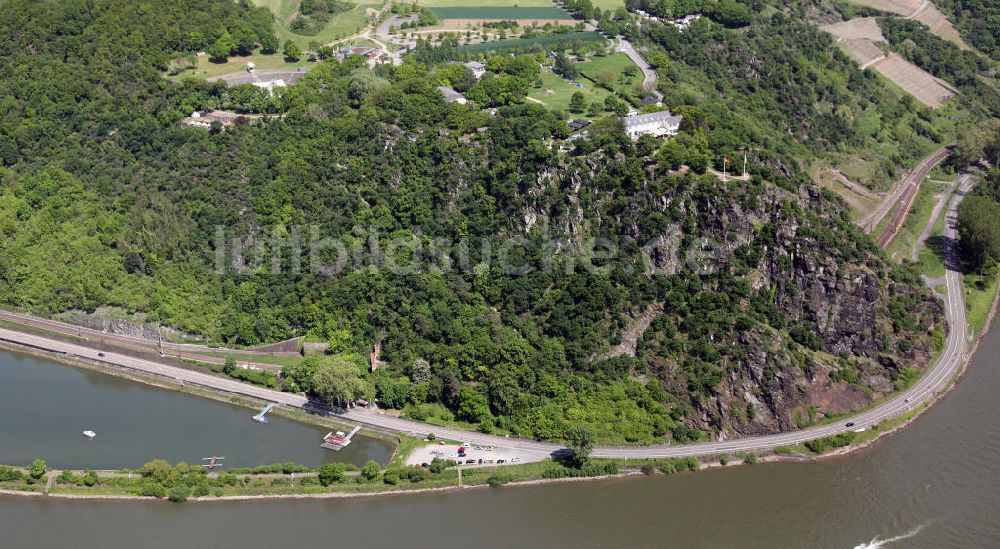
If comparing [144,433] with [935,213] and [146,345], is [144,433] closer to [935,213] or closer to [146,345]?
[146,345]

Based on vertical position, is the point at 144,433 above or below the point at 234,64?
below

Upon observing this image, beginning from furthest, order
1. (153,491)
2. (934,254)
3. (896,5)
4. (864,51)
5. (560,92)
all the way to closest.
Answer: (896,5) → (864,51) → (560,92) → (934,254) → (153,491)

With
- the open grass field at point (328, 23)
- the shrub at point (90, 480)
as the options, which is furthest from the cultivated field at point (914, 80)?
the shrub at point (90, 480)

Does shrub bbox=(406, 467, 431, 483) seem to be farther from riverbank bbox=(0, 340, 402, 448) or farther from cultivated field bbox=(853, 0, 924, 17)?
cultivated field bbox=(853, 0, 924, 17)

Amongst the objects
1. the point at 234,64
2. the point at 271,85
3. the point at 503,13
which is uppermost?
the point at 503,13

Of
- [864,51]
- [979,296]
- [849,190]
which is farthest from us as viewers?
[864,51]

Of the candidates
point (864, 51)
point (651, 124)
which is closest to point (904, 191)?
point (864, 51)

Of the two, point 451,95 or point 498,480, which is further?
point 451,95

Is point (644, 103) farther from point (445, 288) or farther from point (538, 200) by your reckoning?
point (445, 288)

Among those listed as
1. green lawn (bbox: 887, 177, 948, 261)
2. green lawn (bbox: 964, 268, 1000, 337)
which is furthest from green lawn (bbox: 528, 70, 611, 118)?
green lawn (bbox: 964, 268, 1000, 337)
